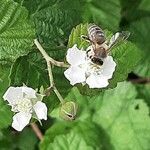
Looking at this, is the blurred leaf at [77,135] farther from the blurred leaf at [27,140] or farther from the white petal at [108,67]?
the white petal at [108,67]

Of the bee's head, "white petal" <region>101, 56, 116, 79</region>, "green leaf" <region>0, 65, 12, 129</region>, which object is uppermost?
the bee's head

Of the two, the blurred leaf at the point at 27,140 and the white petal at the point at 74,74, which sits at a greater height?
the white petal at the point at 74,74

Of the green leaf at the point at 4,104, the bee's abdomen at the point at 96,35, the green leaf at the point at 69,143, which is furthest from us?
the green leaf at the point at 69,143

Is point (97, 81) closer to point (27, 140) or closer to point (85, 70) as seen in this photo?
point (85, 70)

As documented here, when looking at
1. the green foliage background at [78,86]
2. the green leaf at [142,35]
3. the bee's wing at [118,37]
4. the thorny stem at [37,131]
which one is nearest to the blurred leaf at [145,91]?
Answer: the green foliage background at [78,86]

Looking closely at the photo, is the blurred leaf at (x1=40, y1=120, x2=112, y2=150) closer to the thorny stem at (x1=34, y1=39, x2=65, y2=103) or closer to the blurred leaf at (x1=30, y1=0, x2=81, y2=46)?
the blurred leaf at (x1=30, y1=0, x2=81, y2=46)

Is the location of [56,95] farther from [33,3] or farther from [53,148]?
[53,148]

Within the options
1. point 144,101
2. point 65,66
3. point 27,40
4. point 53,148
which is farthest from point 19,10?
point 144,101

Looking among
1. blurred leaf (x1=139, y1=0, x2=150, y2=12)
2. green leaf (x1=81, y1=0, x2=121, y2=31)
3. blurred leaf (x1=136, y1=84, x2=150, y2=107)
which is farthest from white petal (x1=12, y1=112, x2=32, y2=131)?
blurred leaf (x1=139, y1=0, x2=150, y2=12)
